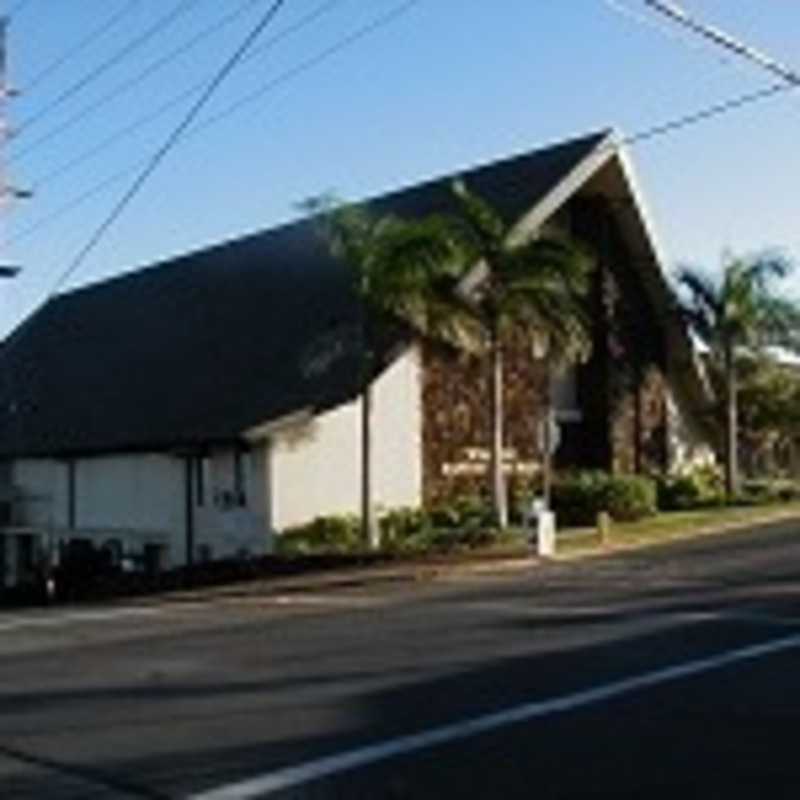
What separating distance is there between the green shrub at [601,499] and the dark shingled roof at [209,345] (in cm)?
513

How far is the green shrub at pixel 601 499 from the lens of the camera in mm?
37438

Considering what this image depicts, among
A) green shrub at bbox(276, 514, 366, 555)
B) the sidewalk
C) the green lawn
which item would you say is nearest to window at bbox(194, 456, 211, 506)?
green shrub at bbox(276, 514, 366, 555)

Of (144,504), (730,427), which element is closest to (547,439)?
(730,427)

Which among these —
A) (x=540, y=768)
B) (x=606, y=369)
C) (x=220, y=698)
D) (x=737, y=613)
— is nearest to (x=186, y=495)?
(x=606, y=369)

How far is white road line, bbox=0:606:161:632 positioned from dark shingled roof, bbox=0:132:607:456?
8.91m

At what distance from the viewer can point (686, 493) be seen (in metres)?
41.3

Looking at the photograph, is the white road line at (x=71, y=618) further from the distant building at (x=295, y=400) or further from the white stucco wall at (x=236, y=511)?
the distant building at (x=295, y=400)

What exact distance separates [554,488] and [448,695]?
24529 mm

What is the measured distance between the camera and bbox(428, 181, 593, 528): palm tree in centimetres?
3509

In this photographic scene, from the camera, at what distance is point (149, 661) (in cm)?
1803

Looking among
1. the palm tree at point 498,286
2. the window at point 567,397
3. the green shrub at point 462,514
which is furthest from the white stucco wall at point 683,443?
the palm tree at point 498,286

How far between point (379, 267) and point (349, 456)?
192 inches

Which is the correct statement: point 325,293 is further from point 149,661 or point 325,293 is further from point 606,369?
point 149,661

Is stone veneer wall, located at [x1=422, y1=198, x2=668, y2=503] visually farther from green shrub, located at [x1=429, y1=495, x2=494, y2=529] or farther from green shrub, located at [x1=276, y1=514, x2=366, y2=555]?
green shrub, located at [x1=276, y1=514, x2=366, y2=555]
